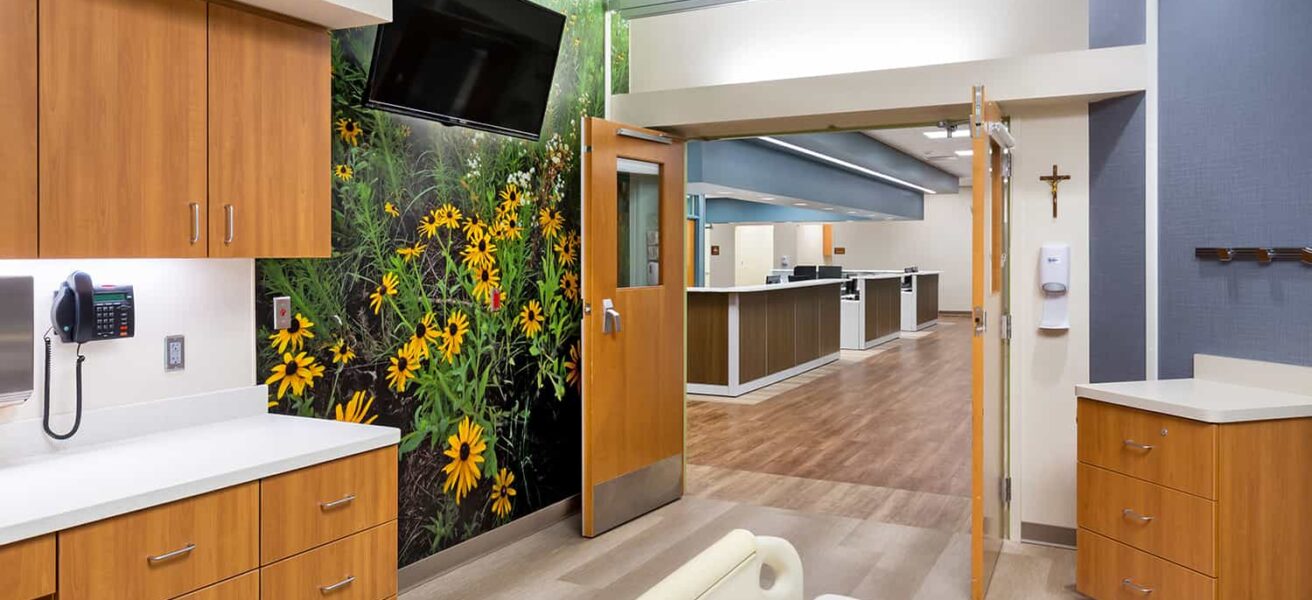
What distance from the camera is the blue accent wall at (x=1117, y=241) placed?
3684mm

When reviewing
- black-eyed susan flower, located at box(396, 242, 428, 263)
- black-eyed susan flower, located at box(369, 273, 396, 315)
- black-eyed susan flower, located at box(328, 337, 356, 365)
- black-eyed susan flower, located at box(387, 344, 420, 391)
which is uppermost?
black-eyed susan flower, located at box(396, 242, 428, 263)

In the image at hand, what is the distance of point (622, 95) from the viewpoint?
15.0ft

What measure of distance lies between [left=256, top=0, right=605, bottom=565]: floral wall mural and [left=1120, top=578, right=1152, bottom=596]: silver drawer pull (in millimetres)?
2471

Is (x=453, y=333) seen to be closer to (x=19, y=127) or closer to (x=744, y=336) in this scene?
(x=19, y=127)

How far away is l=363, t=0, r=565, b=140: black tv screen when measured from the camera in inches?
115

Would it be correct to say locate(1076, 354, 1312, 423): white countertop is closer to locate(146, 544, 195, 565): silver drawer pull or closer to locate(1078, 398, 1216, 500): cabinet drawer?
locate(1078, 398, 1216, 500): cabinet drawer

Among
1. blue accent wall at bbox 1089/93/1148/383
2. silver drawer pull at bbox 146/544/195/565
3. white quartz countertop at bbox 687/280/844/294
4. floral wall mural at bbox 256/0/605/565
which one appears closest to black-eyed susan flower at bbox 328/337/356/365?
floral wall mural at bbox 256/0/605/565

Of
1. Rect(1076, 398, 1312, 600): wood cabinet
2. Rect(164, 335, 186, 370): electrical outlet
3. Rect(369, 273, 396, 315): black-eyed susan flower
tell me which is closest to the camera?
Rect(164, 335, 186, 370): electrical outlet

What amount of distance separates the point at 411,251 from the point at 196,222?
3.57 ft

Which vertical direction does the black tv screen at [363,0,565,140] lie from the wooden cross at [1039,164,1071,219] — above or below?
above

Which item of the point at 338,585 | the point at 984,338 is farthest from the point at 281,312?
the point at 984,338

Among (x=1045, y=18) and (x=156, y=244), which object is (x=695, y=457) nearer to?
(x=1045, y=18)

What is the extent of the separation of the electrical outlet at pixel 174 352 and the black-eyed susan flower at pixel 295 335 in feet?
0.95

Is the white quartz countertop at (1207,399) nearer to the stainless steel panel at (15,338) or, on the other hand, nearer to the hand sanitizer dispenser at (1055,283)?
the hand sanitizer dispenser at (1055,283)
